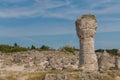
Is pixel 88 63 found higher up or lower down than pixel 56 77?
higher up

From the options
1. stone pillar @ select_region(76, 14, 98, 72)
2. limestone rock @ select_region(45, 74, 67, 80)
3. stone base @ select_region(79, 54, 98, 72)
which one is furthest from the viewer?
stone pillar @ select_region(76, 14, 98, 72)

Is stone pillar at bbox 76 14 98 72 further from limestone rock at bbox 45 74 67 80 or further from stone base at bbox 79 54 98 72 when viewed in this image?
limestone rock at bbox 45 74 67 80

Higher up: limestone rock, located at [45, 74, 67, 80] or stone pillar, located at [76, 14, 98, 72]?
stone pillar, located at [76, 14, 98, 72]

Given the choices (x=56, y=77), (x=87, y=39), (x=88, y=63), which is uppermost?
(x=87, y=39)

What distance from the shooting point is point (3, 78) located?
109ft

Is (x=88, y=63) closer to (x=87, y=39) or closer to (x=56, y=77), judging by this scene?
(x=87, y=39)

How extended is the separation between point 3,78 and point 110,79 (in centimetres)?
783

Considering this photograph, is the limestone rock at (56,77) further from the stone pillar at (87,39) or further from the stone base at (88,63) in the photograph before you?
the stone pillar at (87,39)

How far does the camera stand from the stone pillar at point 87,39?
3422 centimetres

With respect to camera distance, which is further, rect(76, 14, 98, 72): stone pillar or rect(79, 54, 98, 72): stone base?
rect(76, 14, 98, 72): stone pillar

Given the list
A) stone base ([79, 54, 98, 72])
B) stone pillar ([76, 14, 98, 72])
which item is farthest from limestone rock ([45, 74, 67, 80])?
stone pillar ([76, 14, 98, 72])

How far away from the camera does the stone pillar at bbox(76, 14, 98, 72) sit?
34.2 meters

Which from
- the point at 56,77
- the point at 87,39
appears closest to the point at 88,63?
the point at 87,39

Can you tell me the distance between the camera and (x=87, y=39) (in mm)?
34781
